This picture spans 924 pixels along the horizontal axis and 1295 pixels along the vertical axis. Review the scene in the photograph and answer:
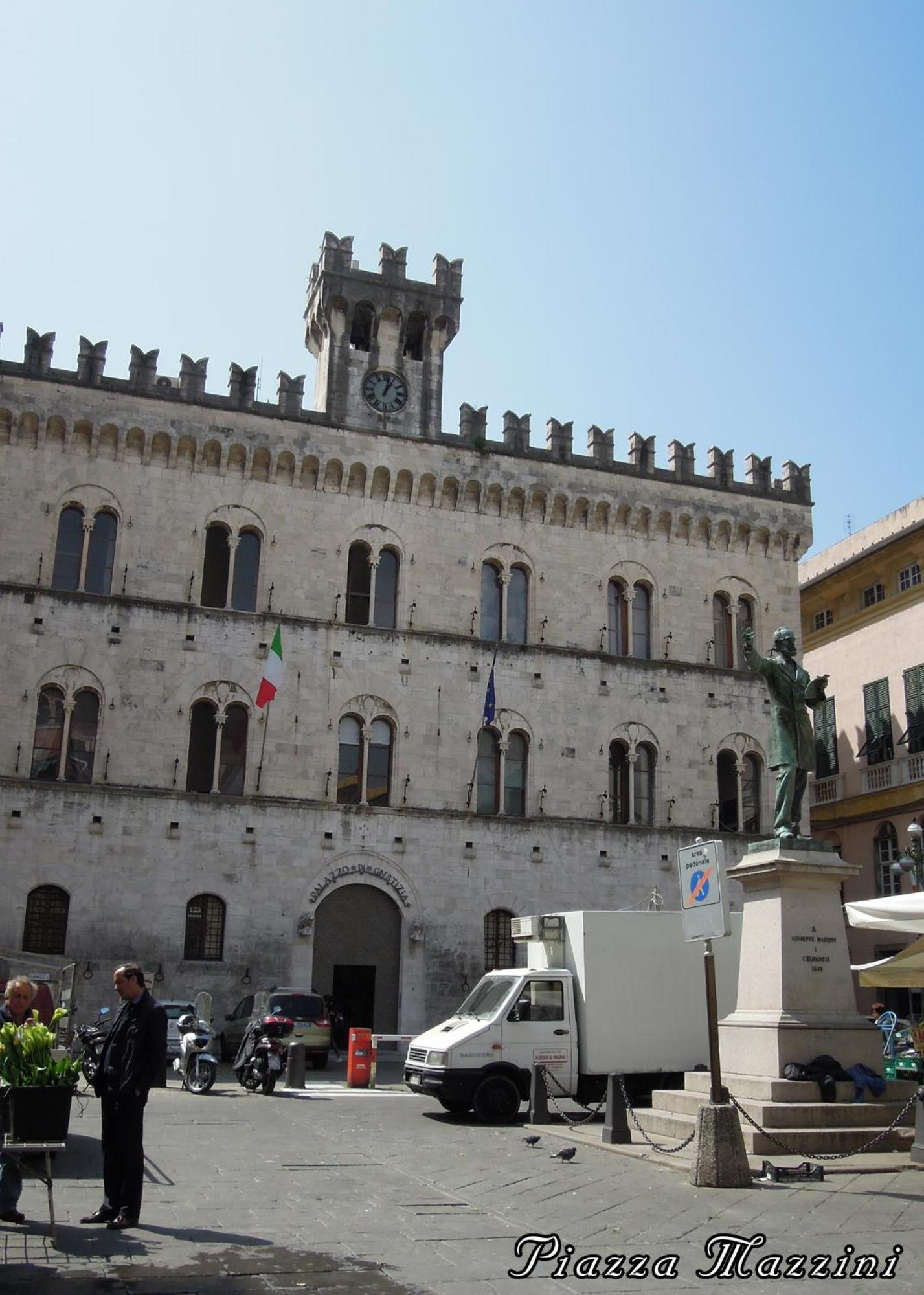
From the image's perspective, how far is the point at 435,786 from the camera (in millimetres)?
29641

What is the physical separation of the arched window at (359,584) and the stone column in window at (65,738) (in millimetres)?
7029

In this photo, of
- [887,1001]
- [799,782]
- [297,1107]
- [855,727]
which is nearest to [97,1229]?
[297,1107]

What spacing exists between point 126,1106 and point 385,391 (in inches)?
1003

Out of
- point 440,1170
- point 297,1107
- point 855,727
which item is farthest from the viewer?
point 855,727

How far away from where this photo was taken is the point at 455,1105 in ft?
56.0

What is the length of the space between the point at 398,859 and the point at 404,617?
245 inches

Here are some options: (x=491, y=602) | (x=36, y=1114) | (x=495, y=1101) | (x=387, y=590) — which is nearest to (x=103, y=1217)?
(x=36, y=1114)

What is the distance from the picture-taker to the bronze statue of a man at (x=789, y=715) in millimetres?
15625

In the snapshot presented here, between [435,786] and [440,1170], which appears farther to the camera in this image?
[435,786]

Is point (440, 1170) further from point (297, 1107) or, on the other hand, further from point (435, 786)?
point (435, 786)

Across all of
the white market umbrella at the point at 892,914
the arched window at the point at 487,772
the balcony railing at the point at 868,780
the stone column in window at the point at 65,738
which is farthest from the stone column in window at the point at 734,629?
the white market umbrella at the point at 892,914

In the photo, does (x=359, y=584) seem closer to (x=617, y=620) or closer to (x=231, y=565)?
(x=231, y=565)

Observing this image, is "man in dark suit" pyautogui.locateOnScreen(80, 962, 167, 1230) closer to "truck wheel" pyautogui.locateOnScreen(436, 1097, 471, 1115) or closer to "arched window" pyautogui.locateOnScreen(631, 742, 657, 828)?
"truck wheel" pyautogui.locateOnScreen(436, 1097, 471, 1115)

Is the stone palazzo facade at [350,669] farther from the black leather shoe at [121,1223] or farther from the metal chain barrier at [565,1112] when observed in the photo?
the black leather shoe at [121,1223]
